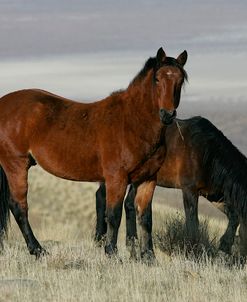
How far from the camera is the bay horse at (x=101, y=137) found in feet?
32.2

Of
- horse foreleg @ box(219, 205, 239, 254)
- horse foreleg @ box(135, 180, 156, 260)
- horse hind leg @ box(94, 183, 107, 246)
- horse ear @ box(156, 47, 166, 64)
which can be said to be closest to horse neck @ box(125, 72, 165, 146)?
horse ear @ box(156, 47, 166, 64)

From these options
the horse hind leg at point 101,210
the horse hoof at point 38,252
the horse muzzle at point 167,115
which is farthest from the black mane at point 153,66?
the horse hind leg at point 101,210

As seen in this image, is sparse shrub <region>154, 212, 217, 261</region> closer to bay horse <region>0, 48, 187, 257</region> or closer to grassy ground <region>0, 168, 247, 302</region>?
grassy ground <region>0, 168, 247, 302</region>

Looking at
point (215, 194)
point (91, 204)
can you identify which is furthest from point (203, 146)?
point (91, 204)

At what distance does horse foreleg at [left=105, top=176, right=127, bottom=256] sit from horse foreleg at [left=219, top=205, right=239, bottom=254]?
94.4 inches

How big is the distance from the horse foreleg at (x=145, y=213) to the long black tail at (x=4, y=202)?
6.48ft

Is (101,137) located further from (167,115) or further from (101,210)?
(101,210)

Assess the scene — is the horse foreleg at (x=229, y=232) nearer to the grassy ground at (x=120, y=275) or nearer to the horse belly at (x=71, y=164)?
the grassy ground at (x=120, y=275)

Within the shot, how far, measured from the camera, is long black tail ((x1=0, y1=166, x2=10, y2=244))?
1118 cm

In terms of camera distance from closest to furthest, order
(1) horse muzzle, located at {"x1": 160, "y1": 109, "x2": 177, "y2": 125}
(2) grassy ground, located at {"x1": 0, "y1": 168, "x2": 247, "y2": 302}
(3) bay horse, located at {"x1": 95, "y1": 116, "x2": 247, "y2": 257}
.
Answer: (2) grassy ground, located at {"x1": 0, "y1": 168, "x2": 247, "y2": 302} → (1) horse muzzle, located at {"x1": 160, "y1": 109, "x2": 177, "y2": 125} → (3) bay horse, located at {"x1": 95, "y1": 116, "x2": 247, "y2": 257}

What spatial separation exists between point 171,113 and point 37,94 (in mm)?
2496

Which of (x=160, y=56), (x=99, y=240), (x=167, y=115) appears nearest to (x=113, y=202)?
(x=167, y=115)

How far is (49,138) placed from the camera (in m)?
10.5

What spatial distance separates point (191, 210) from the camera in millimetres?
12781
